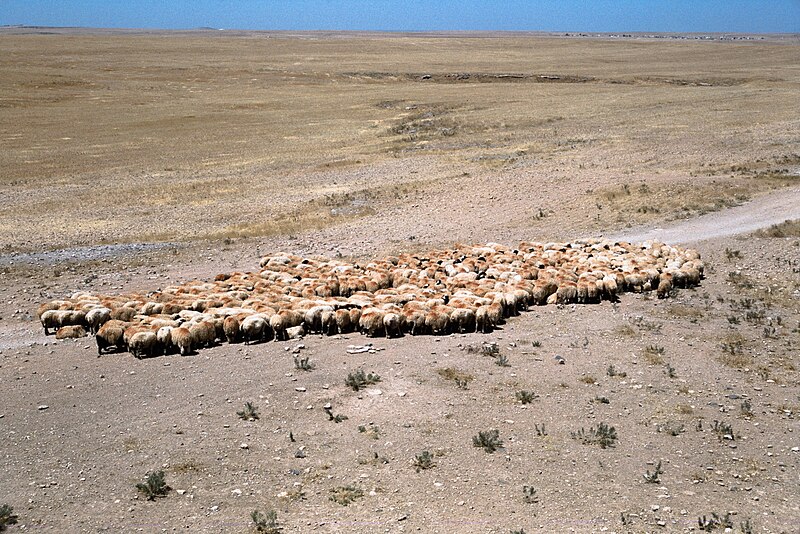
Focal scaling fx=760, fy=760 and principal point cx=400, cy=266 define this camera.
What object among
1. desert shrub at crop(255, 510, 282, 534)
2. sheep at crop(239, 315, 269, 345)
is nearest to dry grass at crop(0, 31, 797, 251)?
sheep at crop(239, 315, 269, 345)

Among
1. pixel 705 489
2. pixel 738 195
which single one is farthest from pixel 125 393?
pixel 738 195

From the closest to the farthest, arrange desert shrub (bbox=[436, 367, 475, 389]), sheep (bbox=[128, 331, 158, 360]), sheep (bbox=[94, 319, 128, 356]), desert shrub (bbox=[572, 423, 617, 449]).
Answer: desert shrub (bbox=[572, 423, 617, 449]) < desert shrub (bbox=[436, 367, 475, 389]) < sheep (bbox=[128, 331, 158, 360]) < sheep (bbox=[94, 319, 128, 356])

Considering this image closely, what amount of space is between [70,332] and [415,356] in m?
6.44

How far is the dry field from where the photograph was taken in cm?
814

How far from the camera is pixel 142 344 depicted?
488 inches

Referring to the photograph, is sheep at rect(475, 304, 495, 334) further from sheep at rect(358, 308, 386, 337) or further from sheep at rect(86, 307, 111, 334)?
sheep at rect(86, 307, 111, 334)

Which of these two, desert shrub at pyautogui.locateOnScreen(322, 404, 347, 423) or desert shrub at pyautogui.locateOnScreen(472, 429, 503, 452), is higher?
desert shrub at pyautogui.locateOnScreen(472, 429, 503, 452)

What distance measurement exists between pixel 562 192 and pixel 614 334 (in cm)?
1377

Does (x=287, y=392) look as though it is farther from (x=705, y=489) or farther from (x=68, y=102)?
(x=68, y=102)

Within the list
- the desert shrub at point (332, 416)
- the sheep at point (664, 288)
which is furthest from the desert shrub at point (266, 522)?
the sheep at point (664, 288)

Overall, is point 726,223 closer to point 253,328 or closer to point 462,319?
point 462,319

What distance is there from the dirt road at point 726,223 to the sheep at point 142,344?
13.5m

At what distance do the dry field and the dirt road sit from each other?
1.02ft

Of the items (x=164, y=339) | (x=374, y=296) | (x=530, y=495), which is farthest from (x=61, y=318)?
(x=530, y=495)
